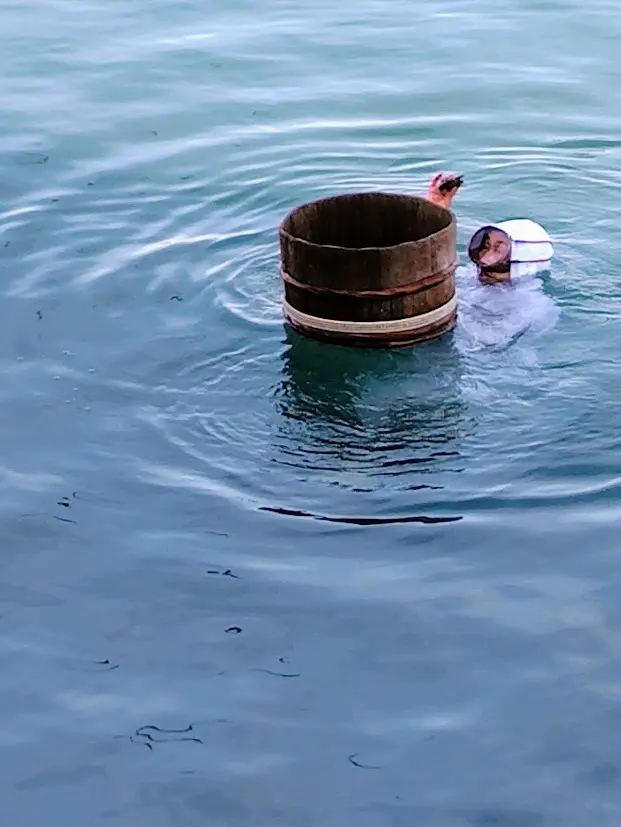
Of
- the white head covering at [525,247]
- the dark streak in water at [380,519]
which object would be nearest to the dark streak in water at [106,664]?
the dark streak in water at [380,519]

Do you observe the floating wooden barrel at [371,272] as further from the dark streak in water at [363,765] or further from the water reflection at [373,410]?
the dark streak in water at [363,765]

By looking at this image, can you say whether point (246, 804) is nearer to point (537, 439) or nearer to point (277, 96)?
point (537, 439)

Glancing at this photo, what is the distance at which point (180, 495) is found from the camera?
6.30m

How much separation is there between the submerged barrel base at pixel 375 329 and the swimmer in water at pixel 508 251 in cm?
61

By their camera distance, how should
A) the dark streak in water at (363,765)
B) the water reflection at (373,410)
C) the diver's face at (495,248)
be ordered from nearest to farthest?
the dark streak in water at (363,765), the water reflection at (373,410), the diver's face at (495,248)

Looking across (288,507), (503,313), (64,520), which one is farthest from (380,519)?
(503,313)

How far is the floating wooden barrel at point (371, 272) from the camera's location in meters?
7.12

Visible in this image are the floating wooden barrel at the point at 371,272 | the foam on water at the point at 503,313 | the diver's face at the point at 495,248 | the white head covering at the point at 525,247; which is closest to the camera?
the floating wooden barrel at the point at 371,272

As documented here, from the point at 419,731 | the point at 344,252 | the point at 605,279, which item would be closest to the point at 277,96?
the point at 605,279

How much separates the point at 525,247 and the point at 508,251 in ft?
0.50

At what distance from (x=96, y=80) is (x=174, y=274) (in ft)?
17.8

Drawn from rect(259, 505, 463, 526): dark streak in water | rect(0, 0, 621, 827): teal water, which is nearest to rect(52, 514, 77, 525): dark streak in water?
rect(0, 0, 621, 827): teal water

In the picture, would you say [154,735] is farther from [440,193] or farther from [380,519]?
[440,193]

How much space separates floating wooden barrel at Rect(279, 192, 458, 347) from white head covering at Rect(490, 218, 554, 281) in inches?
26.6
